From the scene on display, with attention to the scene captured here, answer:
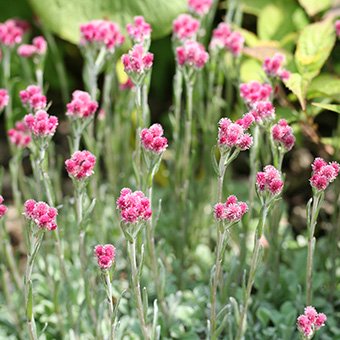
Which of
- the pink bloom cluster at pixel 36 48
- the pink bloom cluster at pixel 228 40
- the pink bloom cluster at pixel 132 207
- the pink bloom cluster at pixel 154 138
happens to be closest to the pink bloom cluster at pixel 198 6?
the pink bloom cluster at pixel 228 40

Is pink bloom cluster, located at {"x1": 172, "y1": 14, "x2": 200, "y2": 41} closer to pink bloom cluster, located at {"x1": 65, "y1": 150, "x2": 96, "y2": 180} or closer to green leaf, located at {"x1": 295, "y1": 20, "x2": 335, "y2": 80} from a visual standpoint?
green leaf, located at {"x1": 295, "y1": 20, "x2": 335, "y2": 80}

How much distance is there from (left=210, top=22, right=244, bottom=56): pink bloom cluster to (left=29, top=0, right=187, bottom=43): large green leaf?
1.06 ft

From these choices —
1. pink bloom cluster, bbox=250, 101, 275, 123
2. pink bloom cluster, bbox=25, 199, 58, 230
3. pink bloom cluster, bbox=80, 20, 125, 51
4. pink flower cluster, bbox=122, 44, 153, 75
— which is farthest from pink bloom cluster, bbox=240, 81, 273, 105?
pink bloom cluster, bbox=25, 199, 58, 230

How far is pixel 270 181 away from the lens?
931 millimetres

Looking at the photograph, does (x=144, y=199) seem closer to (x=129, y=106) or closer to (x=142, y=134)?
(x=142, y=134)

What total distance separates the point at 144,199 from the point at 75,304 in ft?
1.81

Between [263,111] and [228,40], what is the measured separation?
32cm

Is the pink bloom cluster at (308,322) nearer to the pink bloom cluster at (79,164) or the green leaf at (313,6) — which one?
the pink bloom cluster at (79,164)

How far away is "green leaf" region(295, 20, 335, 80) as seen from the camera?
1322mm

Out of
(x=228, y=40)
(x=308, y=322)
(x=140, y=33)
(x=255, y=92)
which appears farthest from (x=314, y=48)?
(x=308, y=322)

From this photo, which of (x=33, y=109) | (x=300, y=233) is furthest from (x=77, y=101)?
(x=300, y=233)

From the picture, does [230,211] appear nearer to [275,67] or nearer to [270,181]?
[270,181]

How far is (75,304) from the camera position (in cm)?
138

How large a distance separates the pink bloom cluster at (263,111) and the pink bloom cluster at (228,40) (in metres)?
0.28
